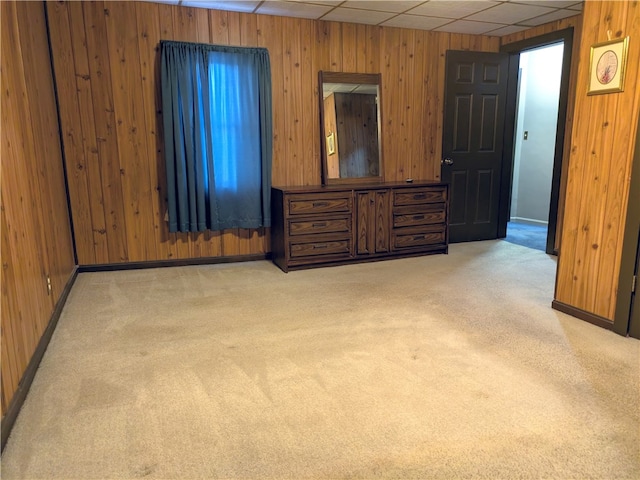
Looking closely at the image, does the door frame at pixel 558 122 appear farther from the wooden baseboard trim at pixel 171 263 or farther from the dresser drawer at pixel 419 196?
the wooden baseboard trim at pixel 171 263

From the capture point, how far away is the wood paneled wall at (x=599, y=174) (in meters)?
2.66

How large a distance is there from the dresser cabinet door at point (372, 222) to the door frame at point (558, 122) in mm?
1805

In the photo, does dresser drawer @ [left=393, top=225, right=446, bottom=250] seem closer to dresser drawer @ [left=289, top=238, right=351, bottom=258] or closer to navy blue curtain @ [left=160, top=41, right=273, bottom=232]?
dresser drawer @ [left=289, top=238, right=351, bottom=258]

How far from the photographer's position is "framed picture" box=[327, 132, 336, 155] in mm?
4742

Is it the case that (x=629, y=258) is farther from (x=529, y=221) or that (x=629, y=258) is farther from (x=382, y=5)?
(x=529, y=221)

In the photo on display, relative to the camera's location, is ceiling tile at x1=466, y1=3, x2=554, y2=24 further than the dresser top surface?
No

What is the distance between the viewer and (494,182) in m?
5.51

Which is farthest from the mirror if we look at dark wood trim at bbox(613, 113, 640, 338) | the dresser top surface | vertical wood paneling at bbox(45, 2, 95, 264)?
dark wood trim at bbox(613, 113, 640, 338)

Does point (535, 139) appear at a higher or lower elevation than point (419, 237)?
higher

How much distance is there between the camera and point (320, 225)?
4.30m

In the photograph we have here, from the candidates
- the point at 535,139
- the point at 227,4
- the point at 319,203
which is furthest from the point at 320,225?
the point at 535,139

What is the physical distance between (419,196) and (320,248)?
1.20 metres

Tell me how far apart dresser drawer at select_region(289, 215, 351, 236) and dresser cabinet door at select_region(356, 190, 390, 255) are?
0.14 m

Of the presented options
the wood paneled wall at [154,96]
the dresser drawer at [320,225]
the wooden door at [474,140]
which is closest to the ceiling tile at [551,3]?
the wooden door at [474,140]
